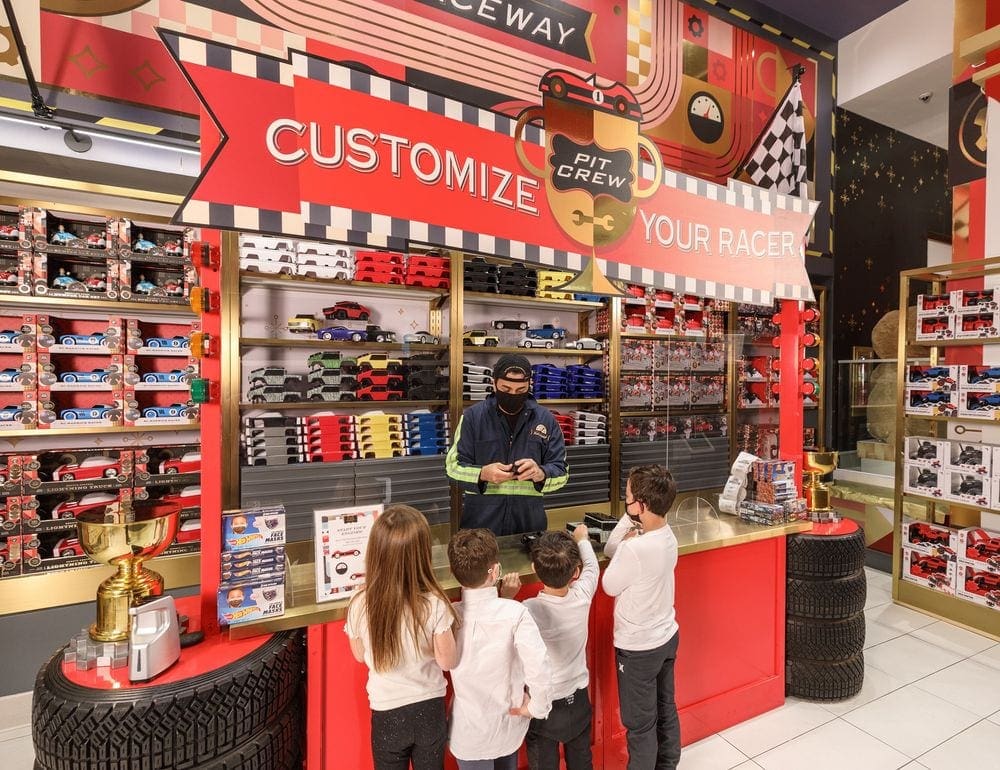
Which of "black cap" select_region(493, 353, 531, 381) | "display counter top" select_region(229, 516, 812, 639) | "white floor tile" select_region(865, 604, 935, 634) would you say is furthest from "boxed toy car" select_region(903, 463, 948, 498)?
"black cap" select_region(493, 353, 531, 381)

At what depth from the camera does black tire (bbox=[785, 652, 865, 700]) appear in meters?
2.71

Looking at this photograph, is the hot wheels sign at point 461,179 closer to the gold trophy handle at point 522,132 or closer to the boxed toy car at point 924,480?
the gold trophy handle at point 522,132

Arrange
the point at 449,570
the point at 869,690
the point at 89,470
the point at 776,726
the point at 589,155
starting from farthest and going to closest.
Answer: the point at 89,470
the point at 869,690
the point at 776,726
the point at 589,155
the point at 449,570

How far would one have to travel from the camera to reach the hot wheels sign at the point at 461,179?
58.0 inches

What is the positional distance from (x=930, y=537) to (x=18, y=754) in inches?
226

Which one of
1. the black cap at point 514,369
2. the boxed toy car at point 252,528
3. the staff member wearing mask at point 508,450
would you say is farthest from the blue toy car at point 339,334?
the boxed toy car at point 252,528

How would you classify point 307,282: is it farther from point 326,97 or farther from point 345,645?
point 345,645

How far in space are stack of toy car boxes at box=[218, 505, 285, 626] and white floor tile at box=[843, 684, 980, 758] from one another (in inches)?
112

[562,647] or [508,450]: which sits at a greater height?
[508,450]

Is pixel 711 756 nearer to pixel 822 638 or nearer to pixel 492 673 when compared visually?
pixel 822 638

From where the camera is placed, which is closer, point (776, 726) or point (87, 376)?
point (776, 726)

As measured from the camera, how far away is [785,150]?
10.6 ft

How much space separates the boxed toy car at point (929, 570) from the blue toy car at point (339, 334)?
4480 mm

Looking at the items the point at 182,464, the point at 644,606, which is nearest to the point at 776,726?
the point at 644,606
